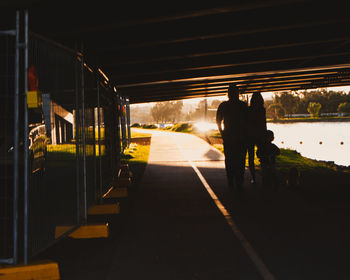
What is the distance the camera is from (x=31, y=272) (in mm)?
3877

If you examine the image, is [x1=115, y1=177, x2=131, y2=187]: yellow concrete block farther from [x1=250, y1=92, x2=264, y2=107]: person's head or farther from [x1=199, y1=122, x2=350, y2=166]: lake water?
[x1=199, y1=122, x2=350, y2=166]: lake water

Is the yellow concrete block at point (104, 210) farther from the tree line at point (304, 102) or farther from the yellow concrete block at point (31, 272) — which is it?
the tree line at point (304, 102)

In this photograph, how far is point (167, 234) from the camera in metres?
5.34

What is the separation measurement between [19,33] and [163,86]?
39.2 feet

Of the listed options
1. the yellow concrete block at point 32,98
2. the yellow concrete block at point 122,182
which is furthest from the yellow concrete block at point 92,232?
the yellow concrete block at point 122,182

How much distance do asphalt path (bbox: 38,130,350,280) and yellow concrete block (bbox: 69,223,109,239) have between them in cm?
16

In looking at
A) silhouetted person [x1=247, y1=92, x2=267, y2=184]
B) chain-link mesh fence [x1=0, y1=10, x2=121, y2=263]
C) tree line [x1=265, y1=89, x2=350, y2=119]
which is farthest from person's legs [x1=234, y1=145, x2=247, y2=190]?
tree line [x1=265, y1=89, x2=350, y2=119]

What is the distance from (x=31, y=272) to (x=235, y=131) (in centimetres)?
511

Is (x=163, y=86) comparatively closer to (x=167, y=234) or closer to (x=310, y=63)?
(x=310, y=63)

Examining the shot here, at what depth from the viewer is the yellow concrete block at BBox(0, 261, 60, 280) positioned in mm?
3834

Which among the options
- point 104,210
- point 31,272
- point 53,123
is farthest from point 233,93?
point 31,272

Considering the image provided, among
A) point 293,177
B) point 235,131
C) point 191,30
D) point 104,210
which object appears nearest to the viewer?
point 104,210

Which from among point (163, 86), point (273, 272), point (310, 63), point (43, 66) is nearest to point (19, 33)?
point (43, 66)

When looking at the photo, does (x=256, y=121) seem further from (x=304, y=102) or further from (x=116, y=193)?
(x=304, y=102)
